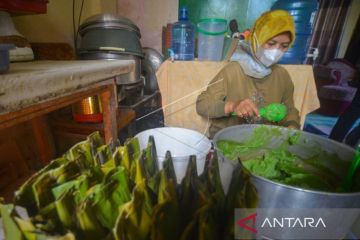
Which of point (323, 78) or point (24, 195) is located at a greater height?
point (323, 78)

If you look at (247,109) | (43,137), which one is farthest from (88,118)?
(247,109)

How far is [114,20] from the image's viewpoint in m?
0.90

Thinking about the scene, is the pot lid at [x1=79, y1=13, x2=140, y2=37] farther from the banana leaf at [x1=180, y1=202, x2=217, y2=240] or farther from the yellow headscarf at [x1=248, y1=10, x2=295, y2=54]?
the banana leaf at [x1=180, y1=202, x2=217, y2=240]

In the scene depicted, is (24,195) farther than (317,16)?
No

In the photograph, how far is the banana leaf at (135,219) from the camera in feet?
0.90

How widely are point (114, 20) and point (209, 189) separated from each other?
863mm

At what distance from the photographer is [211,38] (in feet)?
3.53

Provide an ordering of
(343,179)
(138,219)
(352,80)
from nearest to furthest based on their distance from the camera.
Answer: (138,219) → (343,179) → (352,80)

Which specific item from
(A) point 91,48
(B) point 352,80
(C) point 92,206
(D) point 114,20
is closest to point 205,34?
(D) point 114,20

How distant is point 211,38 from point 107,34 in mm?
523

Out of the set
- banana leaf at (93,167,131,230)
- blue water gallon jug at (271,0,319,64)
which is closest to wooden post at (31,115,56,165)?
banana leaf at (93,167,131,230)

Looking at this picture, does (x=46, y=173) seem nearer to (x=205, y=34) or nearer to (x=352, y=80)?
(x=205, y=34)

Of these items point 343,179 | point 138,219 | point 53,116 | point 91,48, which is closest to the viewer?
point 138,219

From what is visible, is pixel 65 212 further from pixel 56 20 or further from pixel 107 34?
pixel 56 20
